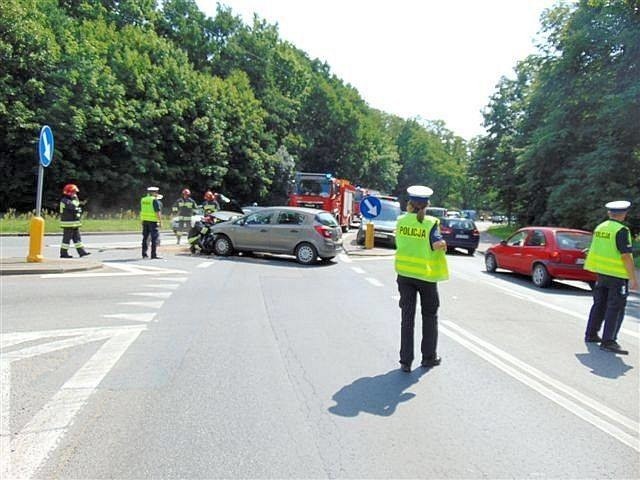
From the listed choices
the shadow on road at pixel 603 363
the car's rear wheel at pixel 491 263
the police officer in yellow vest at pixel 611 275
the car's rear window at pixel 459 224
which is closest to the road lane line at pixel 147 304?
the shadow on road at pixel 603 363

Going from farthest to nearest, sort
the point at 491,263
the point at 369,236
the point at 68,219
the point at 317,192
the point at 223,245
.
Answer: the point at 317,192 → the point at 369,236 → the point at 223,245 → the point at 491,263 → the point at 68,219

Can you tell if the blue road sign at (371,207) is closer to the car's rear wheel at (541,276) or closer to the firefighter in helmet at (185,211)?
the firefighter in helmet at (185,211)

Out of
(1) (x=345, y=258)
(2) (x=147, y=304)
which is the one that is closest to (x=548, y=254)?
(1) (x=345, y=258)

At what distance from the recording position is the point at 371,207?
19.6 m

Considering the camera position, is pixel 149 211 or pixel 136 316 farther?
pixel 149 211

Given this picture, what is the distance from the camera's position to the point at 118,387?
197 inches

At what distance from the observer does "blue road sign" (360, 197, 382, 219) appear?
19516 mm

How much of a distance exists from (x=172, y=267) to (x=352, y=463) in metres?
11.0

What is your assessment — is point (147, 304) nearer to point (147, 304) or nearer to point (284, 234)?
point (147, 304)

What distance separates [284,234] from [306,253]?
845 mm

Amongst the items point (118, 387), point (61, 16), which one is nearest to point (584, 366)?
point (118, 387)

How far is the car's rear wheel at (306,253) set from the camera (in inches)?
630

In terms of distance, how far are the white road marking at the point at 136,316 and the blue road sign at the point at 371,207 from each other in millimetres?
12169

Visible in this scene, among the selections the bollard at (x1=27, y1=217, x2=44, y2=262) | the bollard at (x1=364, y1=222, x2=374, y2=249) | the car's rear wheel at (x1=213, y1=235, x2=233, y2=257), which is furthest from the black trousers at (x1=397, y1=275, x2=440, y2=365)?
the bollard at (x1=364, y1=222, x2=374, y2=249)
